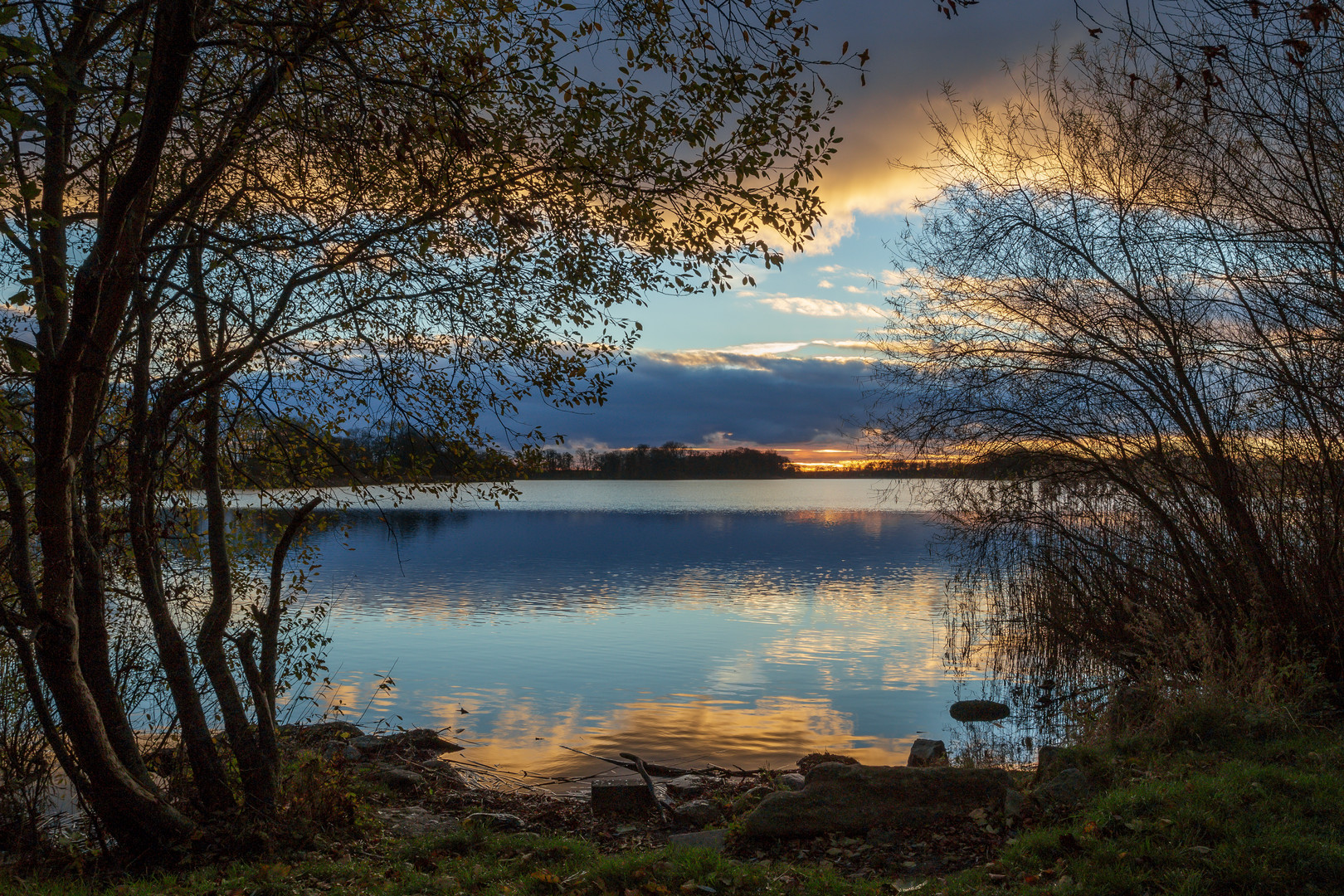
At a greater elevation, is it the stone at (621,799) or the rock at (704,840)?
the rock at (704,840)

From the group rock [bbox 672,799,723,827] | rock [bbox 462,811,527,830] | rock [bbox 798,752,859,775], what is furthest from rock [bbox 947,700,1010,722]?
rock [bbox 462,811,527,830]

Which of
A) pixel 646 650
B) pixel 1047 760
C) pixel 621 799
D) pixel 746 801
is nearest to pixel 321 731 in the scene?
pixel 621 799

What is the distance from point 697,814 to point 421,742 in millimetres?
5446

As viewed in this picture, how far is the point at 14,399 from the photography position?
690cm

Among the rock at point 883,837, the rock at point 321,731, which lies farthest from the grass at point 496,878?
the rock at point 321,731

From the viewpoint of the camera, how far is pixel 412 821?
8.46 metres

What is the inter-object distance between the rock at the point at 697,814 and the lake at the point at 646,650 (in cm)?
338

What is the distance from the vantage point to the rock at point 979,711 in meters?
13.8

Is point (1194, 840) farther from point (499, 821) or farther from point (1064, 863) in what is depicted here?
point (499, 821)

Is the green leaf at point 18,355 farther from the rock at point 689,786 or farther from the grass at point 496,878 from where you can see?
the rock at point 689,786

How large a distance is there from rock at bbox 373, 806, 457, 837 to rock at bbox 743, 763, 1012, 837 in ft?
9.92

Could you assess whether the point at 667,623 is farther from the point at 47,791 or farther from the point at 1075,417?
the point at 47,791

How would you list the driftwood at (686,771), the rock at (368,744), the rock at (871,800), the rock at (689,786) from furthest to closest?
1. the rock at (368,744)
2. the driftwood at (686,771)
3. the rock at (689,786)
4. the rock at (871,800)

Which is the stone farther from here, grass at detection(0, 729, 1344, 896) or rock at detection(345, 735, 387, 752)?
rock at detection(345, 735, 387, 752)
